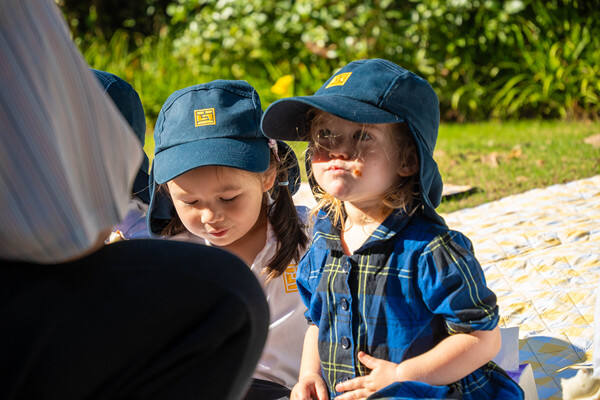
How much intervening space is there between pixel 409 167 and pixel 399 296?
337 millimetres

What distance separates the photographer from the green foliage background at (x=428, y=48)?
6531 millimetres

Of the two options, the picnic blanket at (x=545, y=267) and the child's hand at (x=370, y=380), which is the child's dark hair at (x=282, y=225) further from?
the picnic blanket at (x=545, y=267)

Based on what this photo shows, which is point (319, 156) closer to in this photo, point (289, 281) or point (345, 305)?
point (345, 305)

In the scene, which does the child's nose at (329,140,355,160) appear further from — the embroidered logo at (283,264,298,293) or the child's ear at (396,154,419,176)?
the embroidered logo at (283,264,298,293)

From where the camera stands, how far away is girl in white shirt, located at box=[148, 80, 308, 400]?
1971 mm

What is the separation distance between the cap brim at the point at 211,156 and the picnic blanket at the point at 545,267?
1.15 metres

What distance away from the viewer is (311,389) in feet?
5.71

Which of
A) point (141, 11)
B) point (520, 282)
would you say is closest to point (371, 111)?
point (520, 282)

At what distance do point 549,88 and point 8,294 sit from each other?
21.6ft

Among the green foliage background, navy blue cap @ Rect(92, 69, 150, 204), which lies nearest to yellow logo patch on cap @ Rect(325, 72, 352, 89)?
navy blue cap @ Rect(92, 69, 150, 204)

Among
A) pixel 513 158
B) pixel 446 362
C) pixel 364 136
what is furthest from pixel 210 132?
pixel 513 158

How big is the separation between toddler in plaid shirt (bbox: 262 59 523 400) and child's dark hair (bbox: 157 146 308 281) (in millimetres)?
335

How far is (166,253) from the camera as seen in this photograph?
112 cm

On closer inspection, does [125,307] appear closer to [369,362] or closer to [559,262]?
[369,362]
